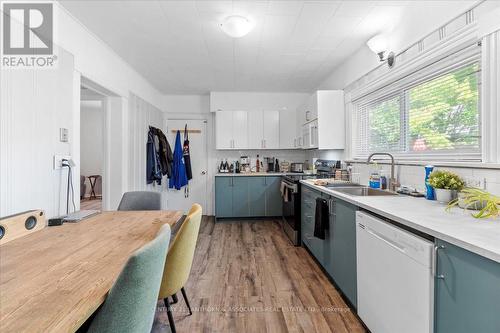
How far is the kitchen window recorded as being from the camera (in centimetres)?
174

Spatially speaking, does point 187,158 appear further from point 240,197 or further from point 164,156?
point 240,197

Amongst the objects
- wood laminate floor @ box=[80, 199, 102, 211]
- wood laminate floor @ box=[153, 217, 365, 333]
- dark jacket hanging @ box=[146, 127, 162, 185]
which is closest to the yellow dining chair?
wood laminate floor @ box=[153, 217, 365, 333]

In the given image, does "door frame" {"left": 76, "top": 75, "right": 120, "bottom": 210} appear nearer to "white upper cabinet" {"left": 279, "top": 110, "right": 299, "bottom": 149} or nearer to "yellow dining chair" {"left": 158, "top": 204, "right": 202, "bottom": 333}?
"yellow dining chair" {"left": 158, "top": 204, "right": 202, "bottom": 333}

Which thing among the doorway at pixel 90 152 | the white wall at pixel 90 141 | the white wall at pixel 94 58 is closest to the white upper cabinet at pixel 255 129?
the white wall at pixel 94 58

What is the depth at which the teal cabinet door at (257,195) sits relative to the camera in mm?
4527

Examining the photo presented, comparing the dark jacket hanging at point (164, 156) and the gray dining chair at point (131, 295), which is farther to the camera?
the dark jacket hanging at point (164, 156)

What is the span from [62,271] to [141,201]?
4.79 ft

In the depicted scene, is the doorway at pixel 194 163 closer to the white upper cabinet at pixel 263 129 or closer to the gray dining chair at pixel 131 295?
the white upper cabinet at pixel 263 129

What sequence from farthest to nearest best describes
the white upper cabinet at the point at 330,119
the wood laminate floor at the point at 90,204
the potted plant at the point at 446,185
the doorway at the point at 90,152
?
the doorway at the point at 90,152 → the wood laminate floor at the point at 90,204 → the white upper cabinet at the point at 330,119 → the potted plant at the point at 446,185

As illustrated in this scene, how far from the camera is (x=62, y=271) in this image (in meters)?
0.93

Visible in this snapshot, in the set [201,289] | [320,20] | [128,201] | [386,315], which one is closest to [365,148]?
[320,20]

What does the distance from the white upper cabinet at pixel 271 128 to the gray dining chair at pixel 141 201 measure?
9.28 feet

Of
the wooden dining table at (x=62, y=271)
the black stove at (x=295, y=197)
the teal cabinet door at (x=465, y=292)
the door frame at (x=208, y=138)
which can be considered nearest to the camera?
the wooden dining table at (x=62, y=271)

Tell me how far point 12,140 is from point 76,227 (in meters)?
0.76
